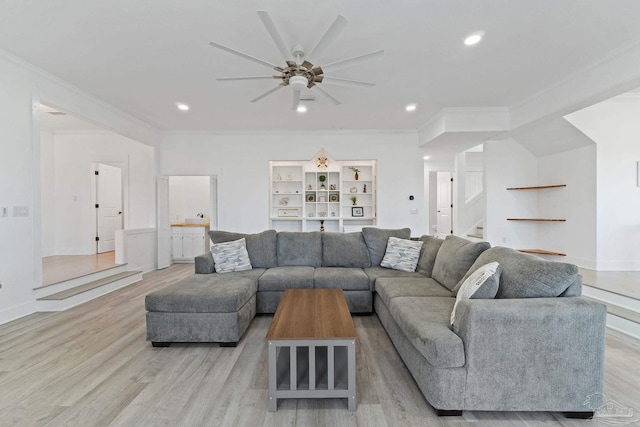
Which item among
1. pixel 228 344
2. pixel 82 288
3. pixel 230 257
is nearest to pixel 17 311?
pixel 82 288

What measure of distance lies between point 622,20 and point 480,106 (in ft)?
Answer: 7.13

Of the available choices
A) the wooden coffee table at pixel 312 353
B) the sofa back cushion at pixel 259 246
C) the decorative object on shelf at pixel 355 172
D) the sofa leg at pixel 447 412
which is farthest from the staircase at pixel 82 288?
the decorative object on shelf at pixel 355 172

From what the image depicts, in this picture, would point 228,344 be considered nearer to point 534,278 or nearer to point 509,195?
point 534,278

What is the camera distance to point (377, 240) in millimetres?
3990

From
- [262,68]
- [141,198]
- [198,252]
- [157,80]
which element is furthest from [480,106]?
[141,198]

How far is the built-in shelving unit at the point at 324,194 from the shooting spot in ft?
21.4

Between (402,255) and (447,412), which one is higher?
(402,255)

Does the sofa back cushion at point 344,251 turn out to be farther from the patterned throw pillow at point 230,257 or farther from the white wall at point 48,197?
the white wall at point 48,197

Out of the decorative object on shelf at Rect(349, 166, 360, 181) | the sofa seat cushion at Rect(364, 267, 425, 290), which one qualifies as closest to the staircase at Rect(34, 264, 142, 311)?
the sofa seat cushion at Rect(364, 267, 425, 290)

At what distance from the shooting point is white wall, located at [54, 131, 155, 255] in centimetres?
621

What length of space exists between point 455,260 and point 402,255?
0.93 meters

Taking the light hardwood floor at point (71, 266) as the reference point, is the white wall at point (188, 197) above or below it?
above

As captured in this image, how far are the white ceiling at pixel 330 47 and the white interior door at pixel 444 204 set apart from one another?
16.9ft

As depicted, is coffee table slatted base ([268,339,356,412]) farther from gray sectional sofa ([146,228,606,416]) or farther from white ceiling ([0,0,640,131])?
white ceiling ([0,0,640,131])
